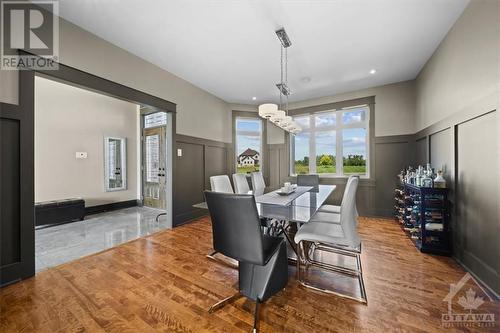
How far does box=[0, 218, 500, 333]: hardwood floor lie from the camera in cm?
144

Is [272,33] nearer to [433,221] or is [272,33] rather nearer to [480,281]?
[433,221]

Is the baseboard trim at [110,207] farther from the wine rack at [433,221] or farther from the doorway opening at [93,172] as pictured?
the wine rack at [433,221]

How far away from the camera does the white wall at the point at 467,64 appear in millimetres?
1802

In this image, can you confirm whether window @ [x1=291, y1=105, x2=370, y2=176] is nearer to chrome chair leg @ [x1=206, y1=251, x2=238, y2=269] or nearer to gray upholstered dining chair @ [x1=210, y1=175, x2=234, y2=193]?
gray upholstered dining chair @ [x1=210, y1=175, x2=234, y2=193]

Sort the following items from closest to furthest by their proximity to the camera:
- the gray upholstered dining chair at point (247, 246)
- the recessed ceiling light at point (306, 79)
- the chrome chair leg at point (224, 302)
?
1. the gray upholstered dining chair at point (247, 246)
2. the chrome chair leg at point (224, 302)
3. the recessed ceiling light at point (306, 79)

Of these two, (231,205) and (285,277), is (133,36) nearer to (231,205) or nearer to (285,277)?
(231,205)

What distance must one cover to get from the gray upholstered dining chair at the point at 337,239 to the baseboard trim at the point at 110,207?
4980mm

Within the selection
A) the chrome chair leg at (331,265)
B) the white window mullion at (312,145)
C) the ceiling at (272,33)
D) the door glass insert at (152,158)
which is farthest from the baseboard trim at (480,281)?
the door glass insert at (152,158)

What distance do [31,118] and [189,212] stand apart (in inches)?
109

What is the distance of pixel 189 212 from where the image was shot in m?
4.13

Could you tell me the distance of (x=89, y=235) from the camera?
3.26m


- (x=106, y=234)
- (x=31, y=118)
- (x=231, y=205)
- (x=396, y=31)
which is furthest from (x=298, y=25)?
(x=106, y=234)

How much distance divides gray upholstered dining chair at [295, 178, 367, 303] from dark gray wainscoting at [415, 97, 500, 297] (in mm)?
1144

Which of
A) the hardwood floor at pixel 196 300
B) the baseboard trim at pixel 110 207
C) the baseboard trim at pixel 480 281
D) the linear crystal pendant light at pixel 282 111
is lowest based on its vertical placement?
the hardwood floor at pixel 196 300
